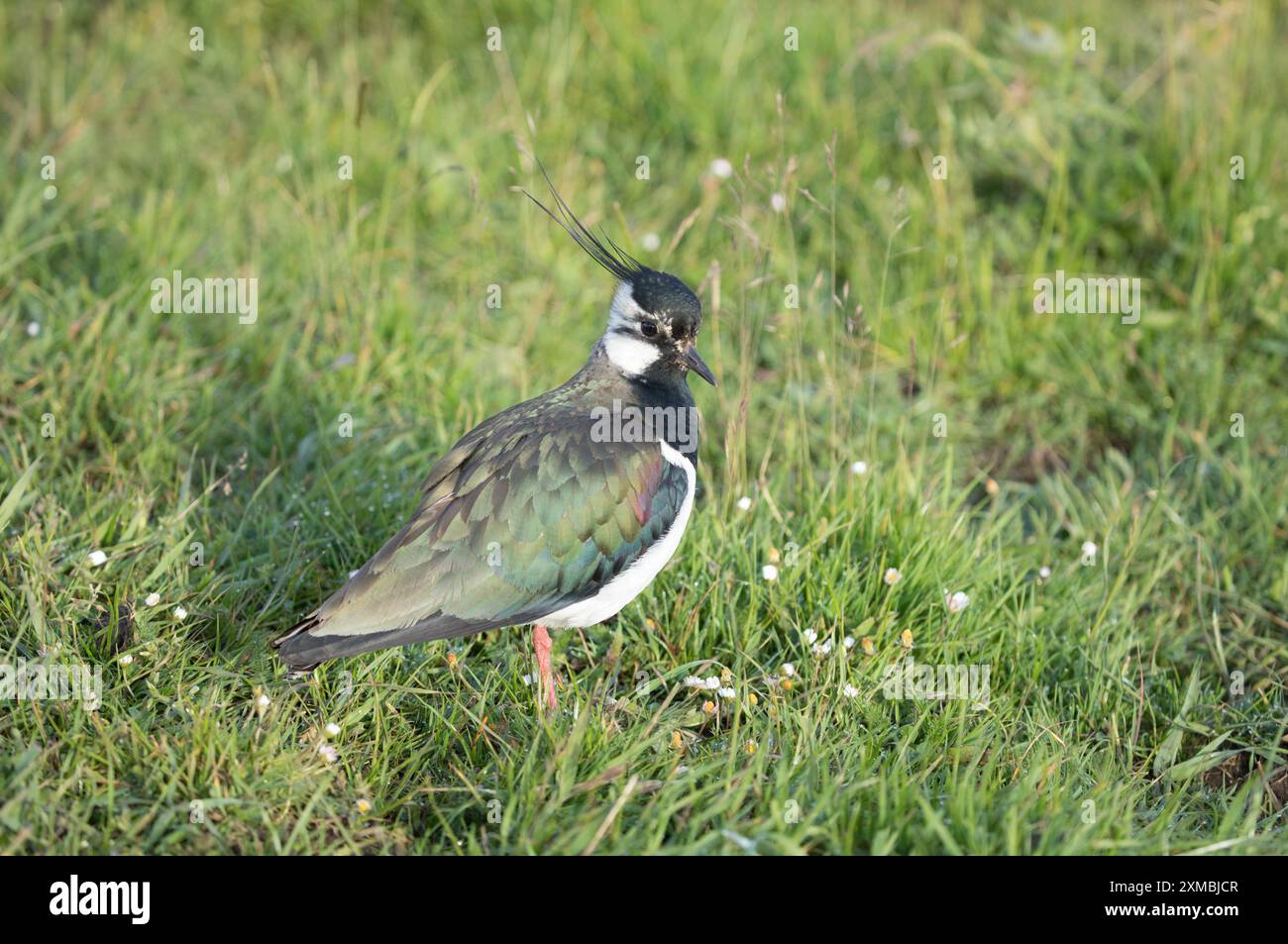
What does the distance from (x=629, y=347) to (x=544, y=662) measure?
96 centimetres

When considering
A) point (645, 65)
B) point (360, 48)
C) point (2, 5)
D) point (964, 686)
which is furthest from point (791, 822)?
point (2, 5)

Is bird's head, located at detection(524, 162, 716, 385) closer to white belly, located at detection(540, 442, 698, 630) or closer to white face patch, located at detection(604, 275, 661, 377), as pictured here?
white face patch, located at detection(604, 275, 661, 377)

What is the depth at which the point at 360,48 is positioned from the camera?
665cm

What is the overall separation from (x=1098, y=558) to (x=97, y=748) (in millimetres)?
3172

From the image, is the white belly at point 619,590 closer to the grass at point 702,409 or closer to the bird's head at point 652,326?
the grass at point 702,409

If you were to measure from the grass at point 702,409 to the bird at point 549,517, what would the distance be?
0.88 feet

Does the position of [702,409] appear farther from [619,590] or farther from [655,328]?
[619,590]

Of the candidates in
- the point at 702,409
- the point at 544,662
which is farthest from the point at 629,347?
the point at 702,409

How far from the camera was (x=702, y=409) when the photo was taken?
524cm

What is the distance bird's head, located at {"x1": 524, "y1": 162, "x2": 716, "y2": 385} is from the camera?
376cm

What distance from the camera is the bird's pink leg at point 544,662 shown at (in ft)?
11.4

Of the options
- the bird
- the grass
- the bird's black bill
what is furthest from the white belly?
the bird's black bill

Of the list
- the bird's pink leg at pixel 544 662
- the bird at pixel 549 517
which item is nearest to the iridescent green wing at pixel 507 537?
the bird at pixel 549 517
